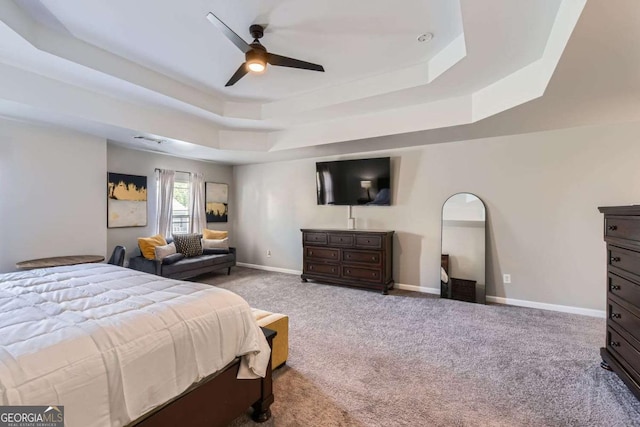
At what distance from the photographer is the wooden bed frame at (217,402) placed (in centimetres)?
132

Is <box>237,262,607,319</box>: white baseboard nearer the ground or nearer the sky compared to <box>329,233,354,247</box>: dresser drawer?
nearer the ground

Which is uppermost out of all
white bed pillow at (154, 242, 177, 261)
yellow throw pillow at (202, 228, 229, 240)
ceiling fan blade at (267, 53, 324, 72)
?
ceiling fan blade at (267, 53, 324, 72)

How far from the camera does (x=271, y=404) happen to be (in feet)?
6.31

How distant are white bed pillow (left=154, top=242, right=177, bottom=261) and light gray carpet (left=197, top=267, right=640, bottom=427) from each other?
201 cm

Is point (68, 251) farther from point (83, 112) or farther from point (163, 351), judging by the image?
point (163, 351)

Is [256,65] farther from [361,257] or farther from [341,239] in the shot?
[361,257]

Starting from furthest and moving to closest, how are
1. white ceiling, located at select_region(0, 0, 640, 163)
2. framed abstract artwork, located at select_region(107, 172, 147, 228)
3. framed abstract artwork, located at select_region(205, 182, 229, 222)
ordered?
1. framed abstract artwork, located at select_region(205, 182, 229, 222)
2. framed abstract artwork, located at select_region(107, 172, 147, 228)
3. white ceiling, located at select_region(0, 0, 640, 163)

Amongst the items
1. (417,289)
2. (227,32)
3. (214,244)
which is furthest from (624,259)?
(214,244)

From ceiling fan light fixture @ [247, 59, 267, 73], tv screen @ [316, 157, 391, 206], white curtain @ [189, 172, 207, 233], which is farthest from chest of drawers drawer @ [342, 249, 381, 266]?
white curtain @ [189, 172, 207, 233]

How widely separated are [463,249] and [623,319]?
2.10 meters

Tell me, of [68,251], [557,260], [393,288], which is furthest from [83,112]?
[557,260]

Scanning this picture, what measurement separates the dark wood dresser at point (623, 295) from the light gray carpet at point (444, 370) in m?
0.17

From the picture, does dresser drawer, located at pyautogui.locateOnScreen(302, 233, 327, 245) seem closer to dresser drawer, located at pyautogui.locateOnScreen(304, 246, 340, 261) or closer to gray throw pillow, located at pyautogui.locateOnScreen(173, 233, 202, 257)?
dresser drawer, located at pyautogui.locateOnScreen(304, 246, 340, 261)

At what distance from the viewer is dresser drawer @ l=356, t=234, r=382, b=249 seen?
447 cm
